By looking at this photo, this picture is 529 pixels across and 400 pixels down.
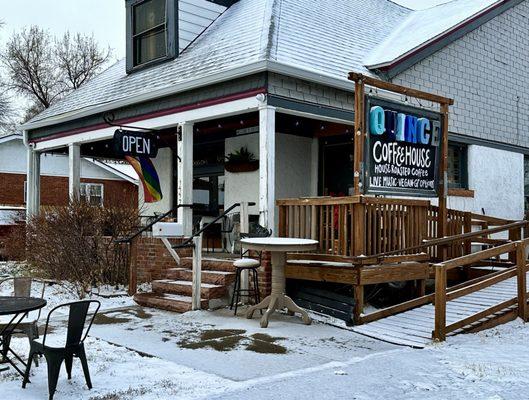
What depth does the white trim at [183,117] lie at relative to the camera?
9.97m

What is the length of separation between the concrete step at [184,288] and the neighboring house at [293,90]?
1.28 m

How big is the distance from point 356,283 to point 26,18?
1858 inches

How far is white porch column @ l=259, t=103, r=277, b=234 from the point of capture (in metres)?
9.39

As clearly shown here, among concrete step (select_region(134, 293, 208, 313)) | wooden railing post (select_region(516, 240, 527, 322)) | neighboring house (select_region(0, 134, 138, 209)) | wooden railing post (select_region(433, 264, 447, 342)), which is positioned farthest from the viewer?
neighboring house (select_region(0, 134, 138, 209))

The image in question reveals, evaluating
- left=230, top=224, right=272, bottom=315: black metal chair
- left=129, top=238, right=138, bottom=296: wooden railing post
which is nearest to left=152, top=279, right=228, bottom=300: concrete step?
left=230, top=224, right=272, bottom=315: black metal chair

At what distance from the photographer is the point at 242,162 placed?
43.8ft

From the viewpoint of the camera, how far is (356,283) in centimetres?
812

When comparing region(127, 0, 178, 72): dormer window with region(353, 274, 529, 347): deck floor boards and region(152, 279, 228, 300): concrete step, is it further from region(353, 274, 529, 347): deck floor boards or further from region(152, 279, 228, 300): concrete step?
region(353, 274, 529, 347): deck floor boards

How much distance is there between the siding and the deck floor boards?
309 inches

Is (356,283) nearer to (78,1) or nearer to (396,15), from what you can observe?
(396,15)

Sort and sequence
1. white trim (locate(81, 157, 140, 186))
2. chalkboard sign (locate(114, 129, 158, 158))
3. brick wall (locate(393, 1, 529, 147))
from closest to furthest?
1. chalkboard sign (locate(114, 129, 158, 158))
2. brick wall (locate(393, 1, 529, 147))
3. white trim (locate(81, 157, 140, 186))

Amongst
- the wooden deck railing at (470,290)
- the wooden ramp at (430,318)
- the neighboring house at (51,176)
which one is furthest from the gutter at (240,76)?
the neighboring house at (51,176)

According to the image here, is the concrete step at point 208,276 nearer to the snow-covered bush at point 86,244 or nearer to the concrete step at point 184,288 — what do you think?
the concrete step at point 184,288

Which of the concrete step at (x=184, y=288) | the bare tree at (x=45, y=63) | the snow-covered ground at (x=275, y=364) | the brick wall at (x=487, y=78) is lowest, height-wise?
the snow-covered ground at (x=275, y=364)
